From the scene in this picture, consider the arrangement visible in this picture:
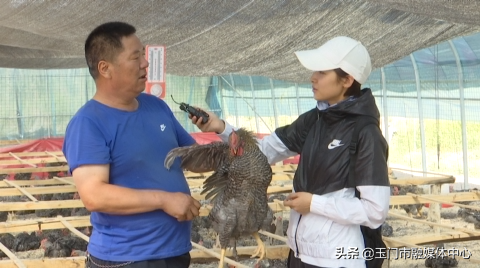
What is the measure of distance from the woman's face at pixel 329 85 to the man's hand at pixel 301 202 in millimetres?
355

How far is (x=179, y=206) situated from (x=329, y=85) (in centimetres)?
69

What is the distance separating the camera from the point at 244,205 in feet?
8.16

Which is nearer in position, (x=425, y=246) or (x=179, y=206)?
(x=179, y=206)

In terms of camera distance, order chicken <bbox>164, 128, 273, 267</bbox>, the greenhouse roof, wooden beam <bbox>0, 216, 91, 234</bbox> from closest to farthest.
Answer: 1. chicken <bbox>164, 128, 273, 267</bbox>
2. wooden beam <bbox>0, 216, 91, 234</bbox>
3. the greenhouse roof

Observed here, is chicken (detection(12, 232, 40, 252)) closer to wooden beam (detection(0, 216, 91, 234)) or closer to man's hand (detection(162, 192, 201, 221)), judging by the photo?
wooden beam (detection(0, 216, 91, 234))

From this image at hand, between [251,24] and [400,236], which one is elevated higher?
[251,24]

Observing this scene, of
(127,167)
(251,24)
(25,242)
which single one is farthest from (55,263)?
(251,24)

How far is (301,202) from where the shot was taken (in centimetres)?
227

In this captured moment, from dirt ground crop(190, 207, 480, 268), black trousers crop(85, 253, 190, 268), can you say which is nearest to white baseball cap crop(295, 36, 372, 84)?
black trousers crop(85, 253, 190, 268)

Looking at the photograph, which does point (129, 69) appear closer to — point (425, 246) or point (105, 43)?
point (105, 43)

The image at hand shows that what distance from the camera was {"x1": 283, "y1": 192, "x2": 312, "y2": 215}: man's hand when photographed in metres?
2.26

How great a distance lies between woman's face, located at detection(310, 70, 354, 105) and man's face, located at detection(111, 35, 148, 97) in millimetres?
628

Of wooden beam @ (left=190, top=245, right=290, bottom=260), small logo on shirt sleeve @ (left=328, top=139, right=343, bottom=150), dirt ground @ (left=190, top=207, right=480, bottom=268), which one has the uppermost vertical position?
small logo on shirt sleeve @ (left=328, top=139, right=343, bottom=150)

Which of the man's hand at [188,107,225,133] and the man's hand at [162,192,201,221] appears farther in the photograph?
the man's hand at [188,107,225,133]
